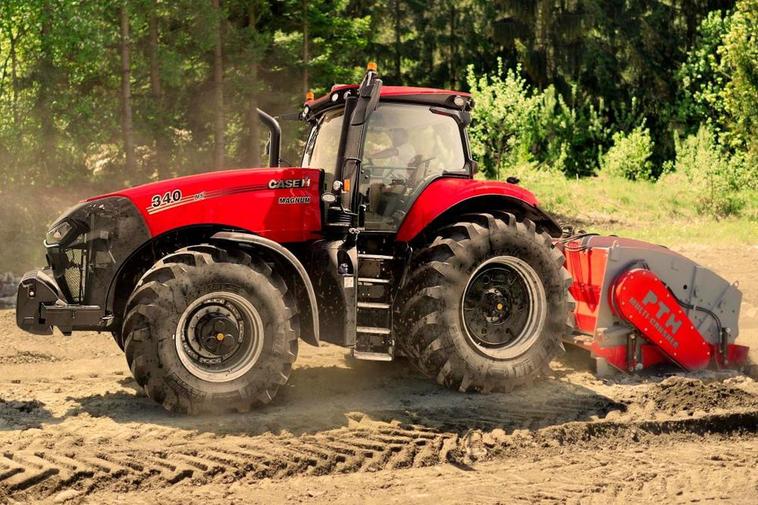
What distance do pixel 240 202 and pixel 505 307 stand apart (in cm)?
234

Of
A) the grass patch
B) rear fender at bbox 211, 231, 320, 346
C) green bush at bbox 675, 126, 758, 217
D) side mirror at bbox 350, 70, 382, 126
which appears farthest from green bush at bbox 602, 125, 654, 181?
rear fender at bbox 211, 231, 320, 346

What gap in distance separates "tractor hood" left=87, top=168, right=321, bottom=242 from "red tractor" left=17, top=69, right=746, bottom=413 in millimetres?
11

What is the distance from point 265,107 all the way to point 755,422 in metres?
19.6

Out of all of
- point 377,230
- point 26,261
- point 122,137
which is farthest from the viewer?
point 122,137

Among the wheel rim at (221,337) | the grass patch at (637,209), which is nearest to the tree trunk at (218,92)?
the grass patch at (637,209)

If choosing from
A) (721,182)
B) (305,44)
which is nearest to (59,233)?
(305,44)

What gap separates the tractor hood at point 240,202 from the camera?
255 inches

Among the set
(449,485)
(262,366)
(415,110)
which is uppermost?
(415,110)

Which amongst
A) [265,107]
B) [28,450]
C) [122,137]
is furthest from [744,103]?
[28,450]

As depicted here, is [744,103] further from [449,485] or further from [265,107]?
[449,485]

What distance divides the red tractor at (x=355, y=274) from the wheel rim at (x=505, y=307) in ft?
0.05

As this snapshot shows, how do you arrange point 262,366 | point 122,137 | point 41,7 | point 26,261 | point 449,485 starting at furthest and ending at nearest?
1. point 122,137
2. point 41,7
3. point 26,261
4. point 262,366
5. point 449,485

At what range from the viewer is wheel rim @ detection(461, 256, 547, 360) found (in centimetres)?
725

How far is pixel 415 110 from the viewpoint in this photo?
7.28 m
